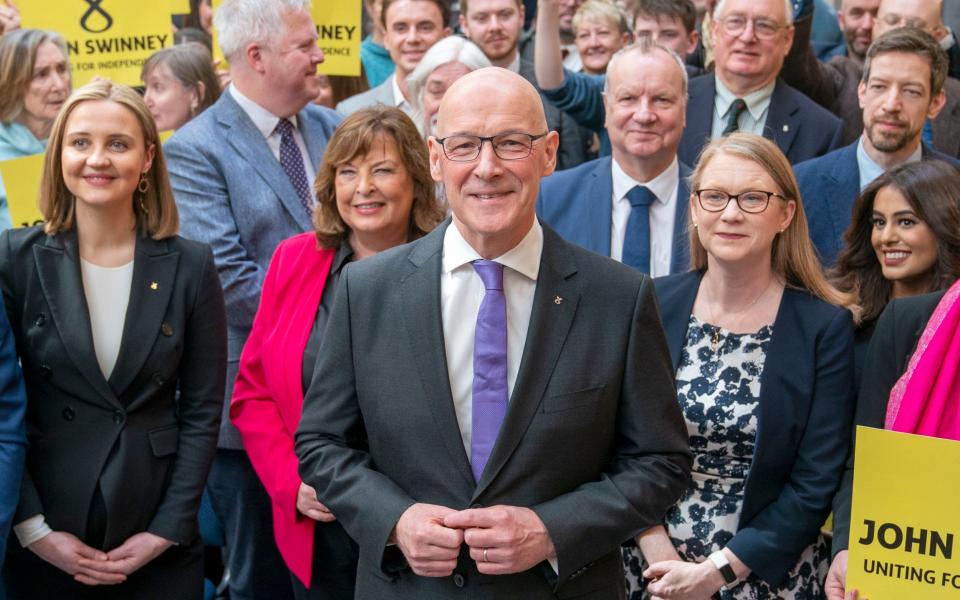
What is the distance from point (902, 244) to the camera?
A: 12.8ft

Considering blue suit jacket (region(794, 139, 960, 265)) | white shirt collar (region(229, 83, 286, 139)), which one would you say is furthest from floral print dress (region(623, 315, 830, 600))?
white shirt collar (region(229, 83, 286, 139))

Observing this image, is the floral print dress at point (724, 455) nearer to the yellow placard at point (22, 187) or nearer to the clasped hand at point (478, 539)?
the clasped hand at point (478, 539)

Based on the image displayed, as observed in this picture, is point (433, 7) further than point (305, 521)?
Yes

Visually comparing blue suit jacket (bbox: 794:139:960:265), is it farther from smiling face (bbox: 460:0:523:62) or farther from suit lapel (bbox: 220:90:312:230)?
smiling face (bbox: 460:0:523:62)

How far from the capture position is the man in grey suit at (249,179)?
4328mm

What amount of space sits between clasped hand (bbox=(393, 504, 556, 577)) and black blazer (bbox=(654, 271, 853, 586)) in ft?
3.96

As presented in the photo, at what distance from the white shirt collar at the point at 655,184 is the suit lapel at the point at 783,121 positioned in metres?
0.84

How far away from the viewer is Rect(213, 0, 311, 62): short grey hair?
15.9ft

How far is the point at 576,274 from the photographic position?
2.75 m

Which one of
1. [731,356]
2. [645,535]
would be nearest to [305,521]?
[645,535]

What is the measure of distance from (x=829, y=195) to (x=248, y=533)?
242cm

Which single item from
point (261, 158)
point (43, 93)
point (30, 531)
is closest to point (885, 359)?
point (261, 158)

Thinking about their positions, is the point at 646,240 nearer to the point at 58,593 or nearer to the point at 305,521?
the point at 305,521

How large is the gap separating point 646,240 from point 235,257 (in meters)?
1.45
